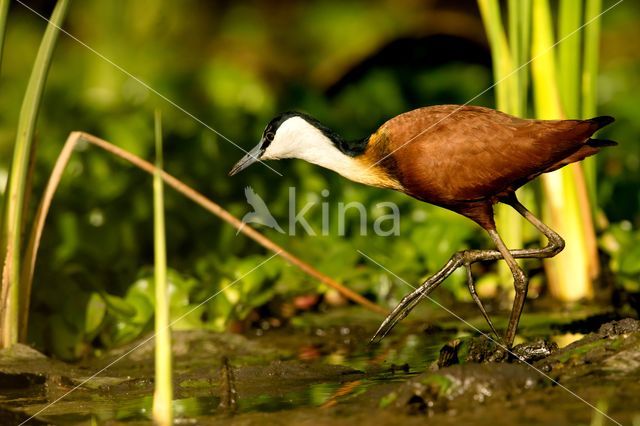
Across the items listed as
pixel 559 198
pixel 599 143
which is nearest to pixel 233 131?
pixel 559 198

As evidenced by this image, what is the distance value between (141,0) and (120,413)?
23.5 feet

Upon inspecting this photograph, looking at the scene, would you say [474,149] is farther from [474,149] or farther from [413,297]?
[413,297]

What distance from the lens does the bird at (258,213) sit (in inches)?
282

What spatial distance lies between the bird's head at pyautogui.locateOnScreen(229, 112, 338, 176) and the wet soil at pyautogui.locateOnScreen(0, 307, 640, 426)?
1.03 m

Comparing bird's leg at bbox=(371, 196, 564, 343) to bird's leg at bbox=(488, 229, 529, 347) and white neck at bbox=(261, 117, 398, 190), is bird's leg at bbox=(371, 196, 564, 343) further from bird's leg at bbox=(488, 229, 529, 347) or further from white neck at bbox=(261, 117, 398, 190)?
white neck at bbox=(261, 117, 398, 190)

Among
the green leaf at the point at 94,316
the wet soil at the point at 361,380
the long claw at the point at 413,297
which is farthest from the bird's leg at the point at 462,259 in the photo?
the green leaf at the point at 94,316

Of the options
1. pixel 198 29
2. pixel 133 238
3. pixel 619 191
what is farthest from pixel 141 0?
pixel 619 191

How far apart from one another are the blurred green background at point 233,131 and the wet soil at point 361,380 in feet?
1.70

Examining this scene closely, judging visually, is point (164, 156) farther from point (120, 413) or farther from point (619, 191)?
point (120, 413)

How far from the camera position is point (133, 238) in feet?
23.5

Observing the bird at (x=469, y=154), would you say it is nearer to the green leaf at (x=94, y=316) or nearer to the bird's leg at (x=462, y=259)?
the bird's leg at (x=462, y=259)

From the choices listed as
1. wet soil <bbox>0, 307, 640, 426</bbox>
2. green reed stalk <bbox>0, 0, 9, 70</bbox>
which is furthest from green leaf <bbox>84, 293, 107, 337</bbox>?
green reed stalk <bbox>0, 0, 9, 70</bbox>

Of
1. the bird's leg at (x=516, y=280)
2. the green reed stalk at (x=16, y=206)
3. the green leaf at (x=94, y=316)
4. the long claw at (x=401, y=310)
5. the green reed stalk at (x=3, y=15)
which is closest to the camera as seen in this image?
the green reed stalk at (x=3, y=15)

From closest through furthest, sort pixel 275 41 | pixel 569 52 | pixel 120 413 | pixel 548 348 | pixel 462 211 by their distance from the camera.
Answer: pixel 120 413 → pixel 548 348 → pixel 462 211 → pixel 569 52 → pixel 275 41
